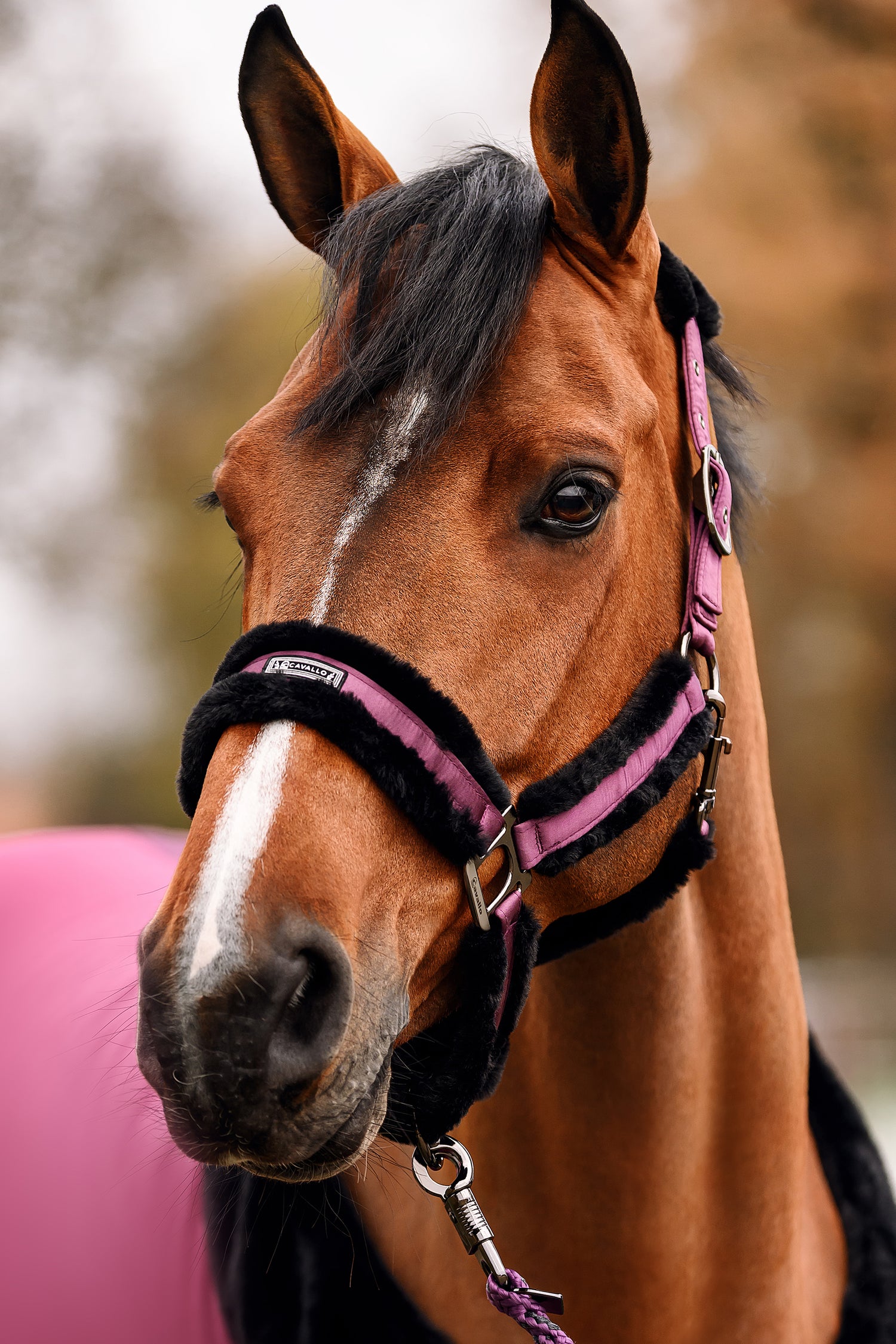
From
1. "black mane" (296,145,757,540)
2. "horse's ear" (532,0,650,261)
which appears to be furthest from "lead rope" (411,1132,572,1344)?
"horse's ear" (532,0,650,261)

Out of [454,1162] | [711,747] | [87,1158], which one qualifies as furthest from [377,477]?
[87,1158]

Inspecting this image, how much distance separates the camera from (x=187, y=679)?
11984 millimetres

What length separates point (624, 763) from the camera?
1.45 m

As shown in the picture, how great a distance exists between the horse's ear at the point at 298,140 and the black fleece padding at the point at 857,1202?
1.84 meters

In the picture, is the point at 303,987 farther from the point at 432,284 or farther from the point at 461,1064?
the point at 432,284

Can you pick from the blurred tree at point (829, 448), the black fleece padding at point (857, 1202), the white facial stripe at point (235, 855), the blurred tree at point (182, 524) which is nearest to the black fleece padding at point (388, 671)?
the white facial stripe at point (235, 855)

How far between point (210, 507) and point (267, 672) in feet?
2.29

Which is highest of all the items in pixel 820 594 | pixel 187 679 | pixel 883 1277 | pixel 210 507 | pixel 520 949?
pixel 820 594

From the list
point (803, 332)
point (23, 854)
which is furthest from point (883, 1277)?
point (803, 332)

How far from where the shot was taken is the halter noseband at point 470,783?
120cm

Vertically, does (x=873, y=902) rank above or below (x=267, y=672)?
above

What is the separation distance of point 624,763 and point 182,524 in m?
12.1

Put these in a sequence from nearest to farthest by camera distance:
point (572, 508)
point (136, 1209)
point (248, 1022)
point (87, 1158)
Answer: point (248, 1022)
point (572, 508)
point (136, 1209)
point (87, 1158)

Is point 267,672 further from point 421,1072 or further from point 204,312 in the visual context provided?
point 204,312
